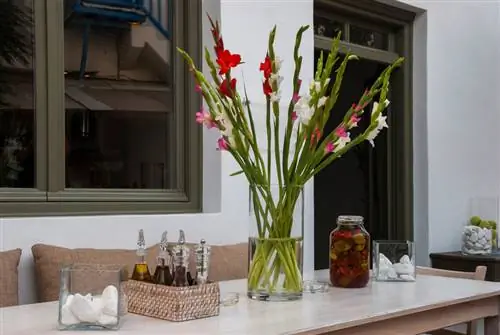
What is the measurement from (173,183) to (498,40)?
2.93 meters

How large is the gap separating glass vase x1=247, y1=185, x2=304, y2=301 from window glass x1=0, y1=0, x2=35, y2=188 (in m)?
1.20

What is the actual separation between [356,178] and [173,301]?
123 inches

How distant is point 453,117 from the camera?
486 centimetres

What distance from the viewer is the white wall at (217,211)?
9.11ft

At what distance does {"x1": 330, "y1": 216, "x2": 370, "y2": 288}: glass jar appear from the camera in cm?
241

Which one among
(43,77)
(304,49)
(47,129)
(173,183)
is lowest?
(173,183)

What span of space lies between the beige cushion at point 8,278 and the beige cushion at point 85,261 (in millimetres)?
109

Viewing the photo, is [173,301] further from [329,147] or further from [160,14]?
[160,14]

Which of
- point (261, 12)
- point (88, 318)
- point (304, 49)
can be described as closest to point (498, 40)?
point (304, 49)

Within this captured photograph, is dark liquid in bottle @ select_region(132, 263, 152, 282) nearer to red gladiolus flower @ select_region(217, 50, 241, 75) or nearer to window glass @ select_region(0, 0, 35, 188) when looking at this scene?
red gladiolus flower @ select_region(217, 50, 241, 75)

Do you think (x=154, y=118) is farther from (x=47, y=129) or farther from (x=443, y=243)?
(x=443, y=243)

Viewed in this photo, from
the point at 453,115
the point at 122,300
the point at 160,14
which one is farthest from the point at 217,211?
the point at 453,115

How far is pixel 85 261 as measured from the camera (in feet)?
8.93

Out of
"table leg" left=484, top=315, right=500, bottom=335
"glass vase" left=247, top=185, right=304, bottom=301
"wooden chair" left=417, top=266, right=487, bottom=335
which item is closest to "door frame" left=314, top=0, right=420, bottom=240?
"wooden chair" left=417, top=266, right=487, bottom=335
